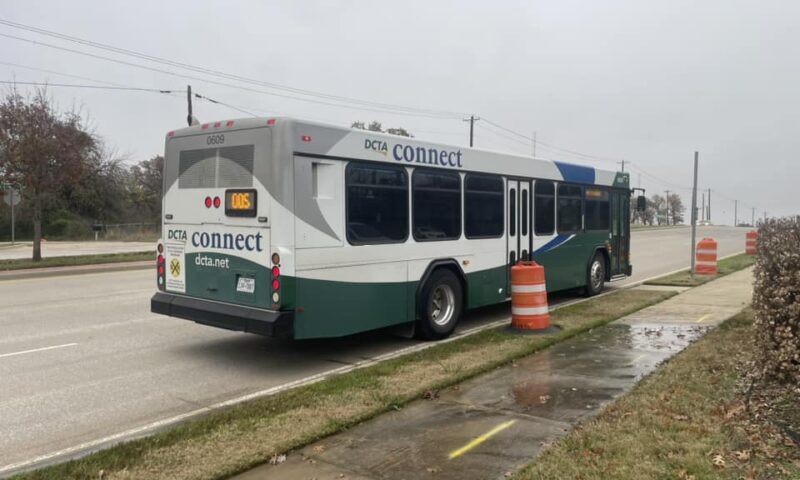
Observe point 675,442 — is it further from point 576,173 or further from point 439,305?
point 576,173

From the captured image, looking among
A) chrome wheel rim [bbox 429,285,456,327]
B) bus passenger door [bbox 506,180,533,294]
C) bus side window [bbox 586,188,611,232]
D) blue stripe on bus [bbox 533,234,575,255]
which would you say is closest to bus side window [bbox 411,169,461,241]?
chrome wheel rim [bbox 429,285,456,327]

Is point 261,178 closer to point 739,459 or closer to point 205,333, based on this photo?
point 205,333

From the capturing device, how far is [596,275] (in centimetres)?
1330

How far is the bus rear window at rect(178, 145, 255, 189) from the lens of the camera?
7008 mm

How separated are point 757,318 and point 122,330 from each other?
Answer: 28.2 ft

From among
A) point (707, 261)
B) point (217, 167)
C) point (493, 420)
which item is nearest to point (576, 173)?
point (707, 261)

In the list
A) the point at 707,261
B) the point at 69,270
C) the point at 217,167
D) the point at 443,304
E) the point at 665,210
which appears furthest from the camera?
the point at 665,210

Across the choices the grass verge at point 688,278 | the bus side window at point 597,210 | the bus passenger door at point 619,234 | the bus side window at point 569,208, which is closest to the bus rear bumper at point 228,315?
the bus side window at point 569,208

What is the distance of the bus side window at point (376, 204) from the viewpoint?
7426 millimetres

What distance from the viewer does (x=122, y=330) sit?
30.9 ft

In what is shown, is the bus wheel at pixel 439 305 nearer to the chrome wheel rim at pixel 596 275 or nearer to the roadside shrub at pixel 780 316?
the roadside shrub at pixel 780 316

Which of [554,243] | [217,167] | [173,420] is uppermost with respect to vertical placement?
[217,167]

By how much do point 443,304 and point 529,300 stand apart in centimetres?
127

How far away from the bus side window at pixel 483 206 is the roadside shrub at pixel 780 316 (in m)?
4.24
